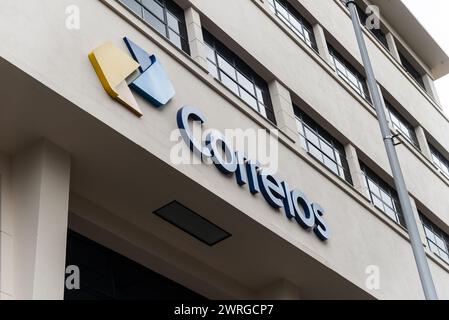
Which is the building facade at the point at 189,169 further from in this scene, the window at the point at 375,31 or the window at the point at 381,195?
the window at the point at 375,31

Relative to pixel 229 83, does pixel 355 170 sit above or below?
below

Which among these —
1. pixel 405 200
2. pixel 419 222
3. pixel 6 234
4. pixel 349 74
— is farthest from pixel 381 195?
pixel 6 234

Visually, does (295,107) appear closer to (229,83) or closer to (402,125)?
(229,83)

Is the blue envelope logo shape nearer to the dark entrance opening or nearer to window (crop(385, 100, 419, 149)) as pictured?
the dark entrance opening

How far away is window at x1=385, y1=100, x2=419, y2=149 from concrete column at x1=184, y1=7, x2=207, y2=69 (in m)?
10.4

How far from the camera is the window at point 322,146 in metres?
15.9

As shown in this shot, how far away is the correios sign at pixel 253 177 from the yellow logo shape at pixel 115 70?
3.66 ft

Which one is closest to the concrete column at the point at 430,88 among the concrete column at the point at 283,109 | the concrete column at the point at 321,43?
the concrete column at the point at 321,43

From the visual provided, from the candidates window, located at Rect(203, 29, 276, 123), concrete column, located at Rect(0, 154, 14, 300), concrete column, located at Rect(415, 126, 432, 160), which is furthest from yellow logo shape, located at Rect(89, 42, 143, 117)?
concrete column, located at Rect(415, 126, 432, 160)

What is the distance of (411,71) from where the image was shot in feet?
89.0

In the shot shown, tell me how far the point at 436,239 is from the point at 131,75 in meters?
13.2

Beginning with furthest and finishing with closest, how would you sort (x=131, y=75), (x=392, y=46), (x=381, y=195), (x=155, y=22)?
(x=392, y=46)
(x=381, y=195)
(x=155, y=22)
(x=131, y=75)
